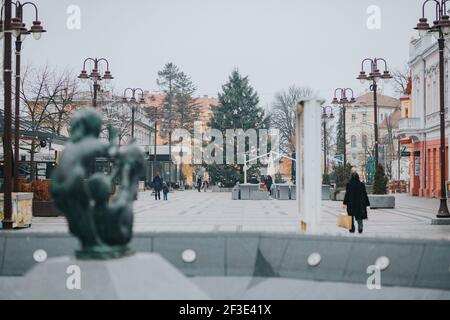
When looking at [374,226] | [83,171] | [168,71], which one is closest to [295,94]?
[168,71]

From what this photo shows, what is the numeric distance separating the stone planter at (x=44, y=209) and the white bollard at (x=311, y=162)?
13295 millimetres

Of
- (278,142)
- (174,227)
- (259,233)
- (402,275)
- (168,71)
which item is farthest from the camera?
(168,71)

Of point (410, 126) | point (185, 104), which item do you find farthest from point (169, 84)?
point (410, 126)

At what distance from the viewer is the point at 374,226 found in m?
20.4

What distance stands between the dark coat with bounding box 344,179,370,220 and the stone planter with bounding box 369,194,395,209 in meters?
12.7

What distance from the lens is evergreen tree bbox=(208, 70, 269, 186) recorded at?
62.0 m

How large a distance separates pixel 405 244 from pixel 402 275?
19.2 inches

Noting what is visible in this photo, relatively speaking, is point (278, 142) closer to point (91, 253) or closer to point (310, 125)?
point (310, 125)

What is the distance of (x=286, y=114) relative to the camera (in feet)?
239

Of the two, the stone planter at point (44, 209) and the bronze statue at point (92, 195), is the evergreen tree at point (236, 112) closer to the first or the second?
the stone planter at point (44, 209)

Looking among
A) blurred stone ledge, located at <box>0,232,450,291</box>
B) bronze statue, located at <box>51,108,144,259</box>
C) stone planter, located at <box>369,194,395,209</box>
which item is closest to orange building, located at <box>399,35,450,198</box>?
stone planter, located at <box>369,194,395,209</box>

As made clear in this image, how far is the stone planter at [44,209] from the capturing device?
23891 mm

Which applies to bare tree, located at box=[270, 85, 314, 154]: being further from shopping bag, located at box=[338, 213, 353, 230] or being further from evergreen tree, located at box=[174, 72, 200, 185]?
shopping bag, located at box=[338, 213, 353, 230]

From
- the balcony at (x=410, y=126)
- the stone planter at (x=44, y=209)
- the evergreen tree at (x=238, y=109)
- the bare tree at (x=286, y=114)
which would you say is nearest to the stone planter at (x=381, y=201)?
the stone planter at (x=44, y=209)
